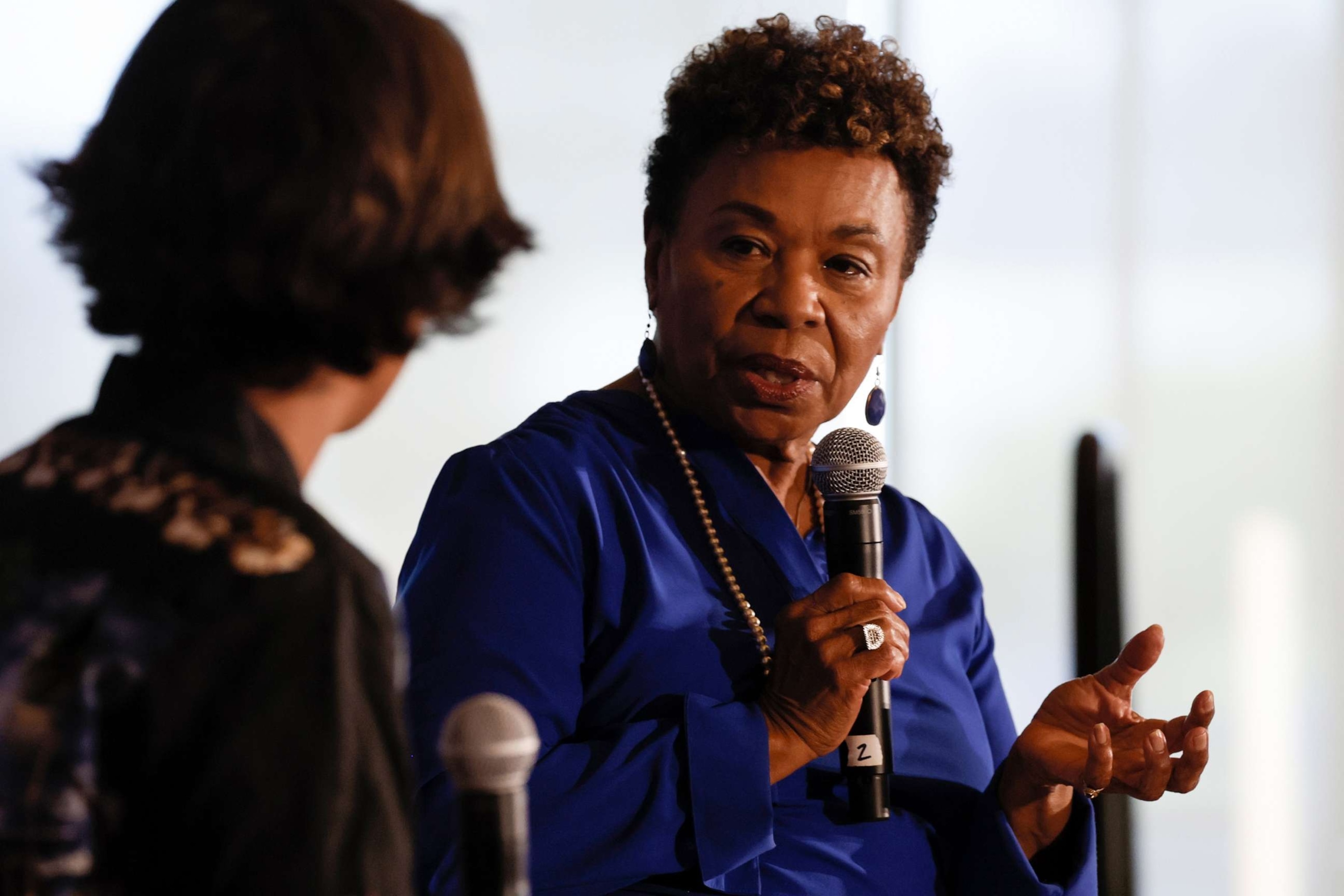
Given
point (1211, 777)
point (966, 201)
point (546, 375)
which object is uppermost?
point (966, 201)

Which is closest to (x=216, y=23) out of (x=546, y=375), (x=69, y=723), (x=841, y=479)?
(x=69, y=723)

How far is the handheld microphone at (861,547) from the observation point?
5.05 feet

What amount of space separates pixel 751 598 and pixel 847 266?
460mm

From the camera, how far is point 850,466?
1.56 m

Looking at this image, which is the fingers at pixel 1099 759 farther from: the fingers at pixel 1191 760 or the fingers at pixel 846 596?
the fingers at pixel 846 596

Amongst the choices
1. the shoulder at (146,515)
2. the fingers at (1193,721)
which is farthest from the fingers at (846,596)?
the shoulder at (146,515)

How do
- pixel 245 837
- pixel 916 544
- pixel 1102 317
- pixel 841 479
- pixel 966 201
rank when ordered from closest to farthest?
pixel 245 837, pixel 841 479, pixel 916 544, pixel 1102 317, pixel 966 201

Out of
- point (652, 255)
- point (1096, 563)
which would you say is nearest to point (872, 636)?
point (652, 255)

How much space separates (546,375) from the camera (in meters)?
2.95

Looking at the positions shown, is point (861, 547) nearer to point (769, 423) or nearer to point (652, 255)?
point (769, 423)

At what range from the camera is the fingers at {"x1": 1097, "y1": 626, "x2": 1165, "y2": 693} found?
1.66 m

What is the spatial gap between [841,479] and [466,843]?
0.89 m

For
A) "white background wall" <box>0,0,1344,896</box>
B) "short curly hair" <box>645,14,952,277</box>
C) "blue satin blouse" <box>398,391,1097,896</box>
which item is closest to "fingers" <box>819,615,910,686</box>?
"blue satin blouse" <box>398,391,1097,896</box>

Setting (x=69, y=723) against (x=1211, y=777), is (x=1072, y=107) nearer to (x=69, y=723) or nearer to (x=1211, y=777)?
(x=1211, y=777)
